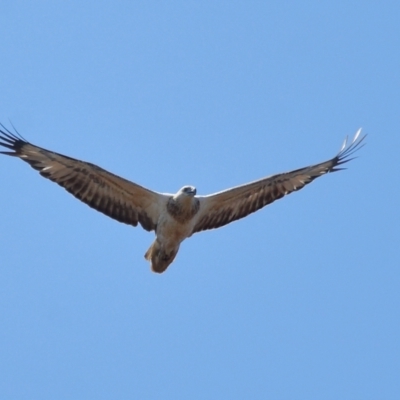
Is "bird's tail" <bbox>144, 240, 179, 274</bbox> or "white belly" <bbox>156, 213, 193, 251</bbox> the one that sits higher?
"white belly" <bbox>156, 213, 193, 251</bbox>

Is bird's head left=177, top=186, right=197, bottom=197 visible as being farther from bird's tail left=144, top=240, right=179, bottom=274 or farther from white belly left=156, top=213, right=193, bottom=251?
bird's tail left=144, top=240, right=179, bottom=274

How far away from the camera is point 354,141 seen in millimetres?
25391

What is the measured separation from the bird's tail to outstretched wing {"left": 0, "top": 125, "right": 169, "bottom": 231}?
0.47 meters

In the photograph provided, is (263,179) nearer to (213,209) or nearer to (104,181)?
(213,209)

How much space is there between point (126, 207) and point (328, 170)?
11.5 feet

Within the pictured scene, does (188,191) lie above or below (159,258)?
above

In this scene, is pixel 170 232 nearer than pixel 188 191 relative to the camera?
No

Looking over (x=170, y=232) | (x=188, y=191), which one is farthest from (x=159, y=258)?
(x=188, y=191)

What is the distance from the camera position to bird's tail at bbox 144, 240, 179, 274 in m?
24.2

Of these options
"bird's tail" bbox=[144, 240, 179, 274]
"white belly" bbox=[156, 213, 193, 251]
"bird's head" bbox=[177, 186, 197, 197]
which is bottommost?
"bird's tail" bbox=[144, 240, 179, 274]

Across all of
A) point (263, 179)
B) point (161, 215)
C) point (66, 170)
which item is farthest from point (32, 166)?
point (263, 179)

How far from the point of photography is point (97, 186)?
955 inches

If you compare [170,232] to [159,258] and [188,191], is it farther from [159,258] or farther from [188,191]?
Answer: [188,191]

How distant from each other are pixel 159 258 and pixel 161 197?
102cm
